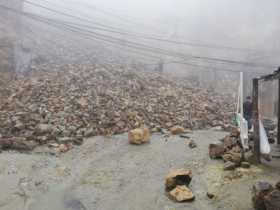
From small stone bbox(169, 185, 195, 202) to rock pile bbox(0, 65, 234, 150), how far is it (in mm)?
3455

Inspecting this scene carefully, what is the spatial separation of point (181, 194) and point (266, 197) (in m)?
1.41

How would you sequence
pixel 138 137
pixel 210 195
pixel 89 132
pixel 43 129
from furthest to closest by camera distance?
pixel 89 132
pixel 43 129
pixel 138 137
pixel 210 195

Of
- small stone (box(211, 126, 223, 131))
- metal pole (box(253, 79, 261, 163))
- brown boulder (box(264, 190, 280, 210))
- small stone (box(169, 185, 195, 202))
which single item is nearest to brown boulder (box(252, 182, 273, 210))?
brown boulder (box(264, 190, 280, 210))

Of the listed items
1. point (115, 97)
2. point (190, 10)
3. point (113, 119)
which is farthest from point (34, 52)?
point (190, 10)

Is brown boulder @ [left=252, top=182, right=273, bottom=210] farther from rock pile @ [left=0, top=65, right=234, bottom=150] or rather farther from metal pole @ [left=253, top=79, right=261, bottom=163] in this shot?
rock pile @ [left=0, top=65, right=234, bottom=150]

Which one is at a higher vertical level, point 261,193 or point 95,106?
point 95,106

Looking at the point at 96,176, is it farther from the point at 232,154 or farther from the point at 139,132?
the point at 232,154

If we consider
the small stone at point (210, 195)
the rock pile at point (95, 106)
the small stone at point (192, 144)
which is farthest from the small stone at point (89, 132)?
the small stone at point (210, 195)

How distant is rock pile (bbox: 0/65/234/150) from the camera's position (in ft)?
26.5

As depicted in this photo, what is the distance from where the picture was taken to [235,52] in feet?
75.3

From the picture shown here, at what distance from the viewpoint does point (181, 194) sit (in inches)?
190

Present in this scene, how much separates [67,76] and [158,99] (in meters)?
3.40

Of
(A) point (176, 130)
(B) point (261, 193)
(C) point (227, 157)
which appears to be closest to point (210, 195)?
(B) point (261, 193)

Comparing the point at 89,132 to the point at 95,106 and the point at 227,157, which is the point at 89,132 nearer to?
the point at 95,106
